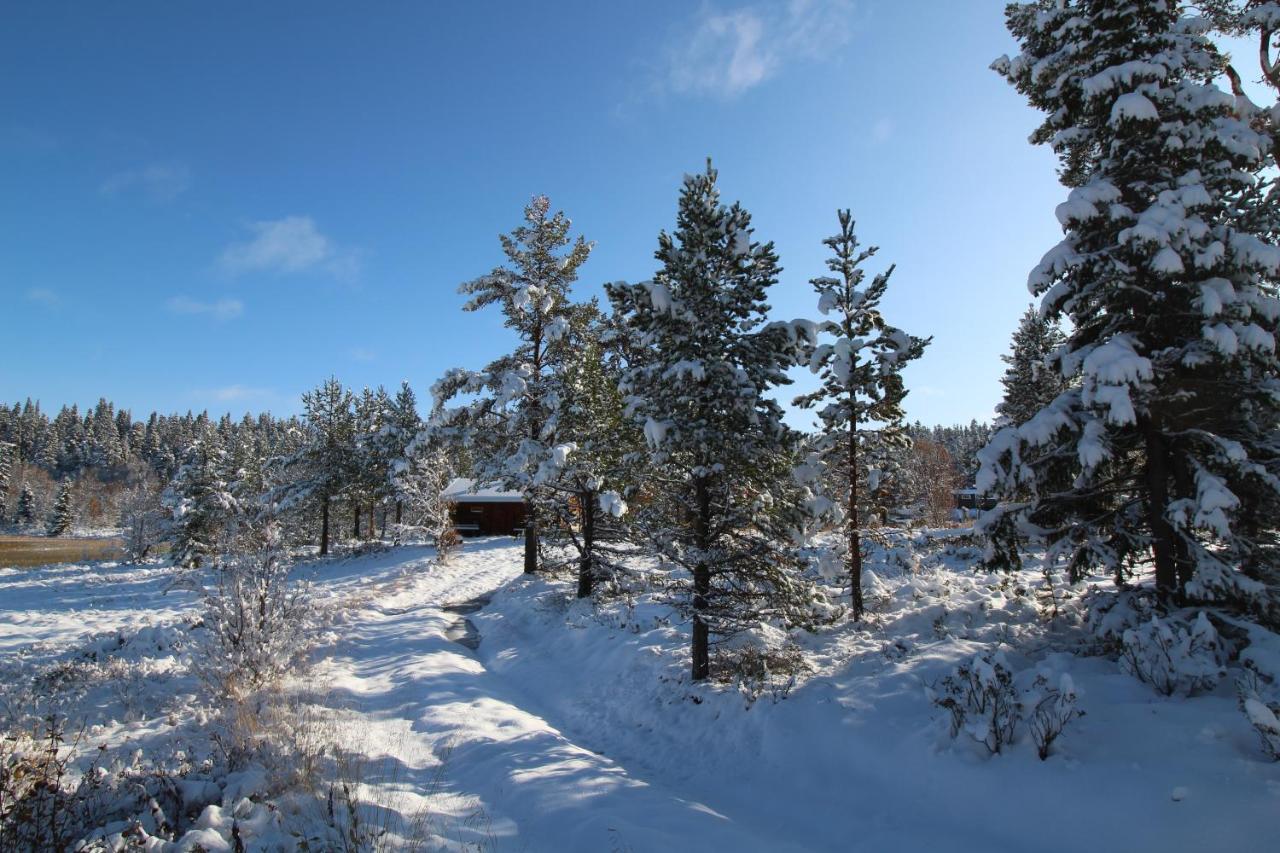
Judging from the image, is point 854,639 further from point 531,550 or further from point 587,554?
point 531,550

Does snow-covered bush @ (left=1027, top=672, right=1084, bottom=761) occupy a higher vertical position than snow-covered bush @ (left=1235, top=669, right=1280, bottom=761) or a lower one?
lower

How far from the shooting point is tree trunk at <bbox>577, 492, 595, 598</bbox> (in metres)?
18.9

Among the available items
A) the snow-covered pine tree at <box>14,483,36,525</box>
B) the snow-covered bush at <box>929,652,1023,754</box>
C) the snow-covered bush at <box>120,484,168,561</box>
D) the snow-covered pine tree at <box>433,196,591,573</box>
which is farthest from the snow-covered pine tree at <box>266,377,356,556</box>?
the snow-covered pine tree at <box>14,483,36,525</box>

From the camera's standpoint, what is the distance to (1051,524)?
8.92m

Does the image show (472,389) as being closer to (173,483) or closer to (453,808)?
(453,808)

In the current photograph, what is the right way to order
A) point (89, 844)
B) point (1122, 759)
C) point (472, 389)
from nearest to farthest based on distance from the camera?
point (89, 844) < point (1122, 759) < point (472, 389)

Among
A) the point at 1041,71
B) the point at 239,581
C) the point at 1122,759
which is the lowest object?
the point at 1122,759

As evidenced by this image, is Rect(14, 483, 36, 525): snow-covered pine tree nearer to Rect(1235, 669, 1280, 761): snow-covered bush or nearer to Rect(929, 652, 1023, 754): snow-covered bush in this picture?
Rect(929, 652, 1023, 754): snow-covered bush

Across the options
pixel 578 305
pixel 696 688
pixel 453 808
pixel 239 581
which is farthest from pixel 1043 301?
pixel 578 305

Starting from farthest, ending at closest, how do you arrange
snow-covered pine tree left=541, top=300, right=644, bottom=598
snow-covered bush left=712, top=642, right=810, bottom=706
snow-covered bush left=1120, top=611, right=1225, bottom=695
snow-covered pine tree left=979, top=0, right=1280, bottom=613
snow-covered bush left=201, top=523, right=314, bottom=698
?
1. snow-covered pine tree left=541, top=300, right=644, bottom=598
2. snow-covered bush left=712, top=642, right=810, bottom=706
3. snow-covered bush left=201, top=523, right=314, bottom=698
4. snow-covered pine tree left=979, top=0, right=1280, bottom=613
5. snow-covered bush left=1120, top=611, right=1225, bottom=695

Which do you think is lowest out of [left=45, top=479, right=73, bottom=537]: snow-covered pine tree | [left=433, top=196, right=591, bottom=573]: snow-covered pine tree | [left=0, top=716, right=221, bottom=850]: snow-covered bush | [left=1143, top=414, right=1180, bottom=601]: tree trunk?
[left=45, top=479, right=73, bottom=537]: snow-covered pine tree

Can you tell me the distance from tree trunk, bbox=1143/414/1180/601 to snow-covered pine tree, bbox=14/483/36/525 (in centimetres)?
12834

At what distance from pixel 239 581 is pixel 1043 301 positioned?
46.6ft

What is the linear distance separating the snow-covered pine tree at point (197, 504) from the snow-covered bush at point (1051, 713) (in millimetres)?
41171
